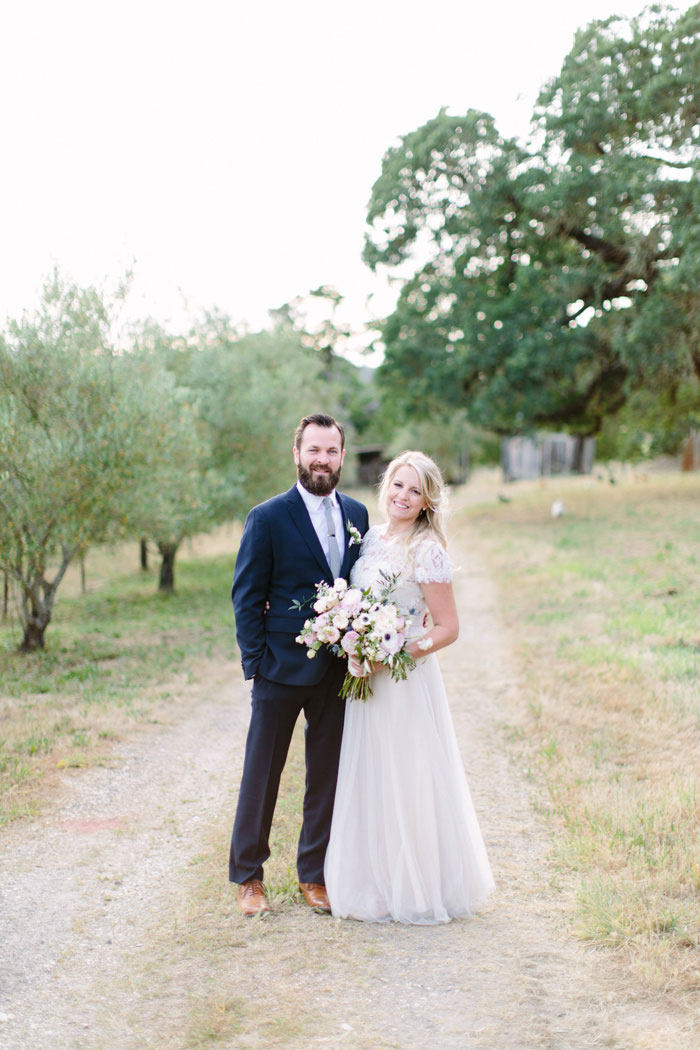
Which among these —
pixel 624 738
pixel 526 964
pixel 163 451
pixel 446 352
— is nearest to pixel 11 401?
pixel 163 451

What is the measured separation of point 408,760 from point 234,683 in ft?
19.7

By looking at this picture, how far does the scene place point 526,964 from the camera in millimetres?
4008

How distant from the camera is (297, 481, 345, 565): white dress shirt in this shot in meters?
4.54

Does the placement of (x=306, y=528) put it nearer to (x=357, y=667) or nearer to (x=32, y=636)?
(x=357, y=667)

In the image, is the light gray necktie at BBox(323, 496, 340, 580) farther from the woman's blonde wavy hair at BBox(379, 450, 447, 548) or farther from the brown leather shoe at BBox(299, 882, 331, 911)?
the brown leather shoe at BBox(299, 882, 331, 911)

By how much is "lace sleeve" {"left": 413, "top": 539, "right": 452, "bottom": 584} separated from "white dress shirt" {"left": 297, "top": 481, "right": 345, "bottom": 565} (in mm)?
428

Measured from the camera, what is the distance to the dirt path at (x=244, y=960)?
347 centimetres

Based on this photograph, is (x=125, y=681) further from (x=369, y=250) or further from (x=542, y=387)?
(x=369, y=250)

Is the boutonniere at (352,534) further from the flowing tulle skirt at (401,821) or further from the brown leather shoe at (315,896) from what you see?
the brown leather shoe at (315,896)

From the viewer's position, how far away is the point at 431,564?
4.41m

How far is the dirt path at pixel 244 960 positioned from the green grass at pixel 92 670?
1.09m

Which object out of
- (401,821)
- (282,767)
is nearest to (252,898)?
(282,767)

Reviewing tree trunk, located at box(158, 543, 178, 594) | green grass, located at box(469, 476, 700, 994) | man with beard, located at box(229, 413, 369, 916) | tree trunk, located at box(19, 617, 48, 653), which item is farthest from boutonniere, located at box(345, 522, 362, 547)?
tree trunk, located at box(158, 543, 178, 594)

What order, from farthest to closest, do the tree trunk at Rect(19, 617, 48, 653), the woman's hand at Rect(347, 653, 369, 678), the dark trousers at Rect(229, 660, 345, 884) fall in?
the tree trunk at Rect(19, 617, 48, 653), the dark trousers at Rect(229, 660, 345, 884), the woman's hand at Rect(347, 653, 369, 678)
